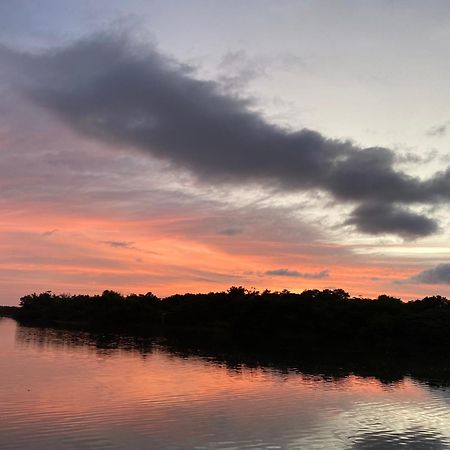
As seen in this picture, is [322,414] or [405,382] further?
[405,382]

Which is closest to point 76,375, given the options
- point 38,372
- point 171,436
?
point 38,372

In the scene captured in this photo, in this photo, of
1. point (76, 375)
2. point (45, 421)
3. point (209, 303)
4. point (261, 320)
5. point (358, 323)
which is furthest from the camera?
point (209, 303)

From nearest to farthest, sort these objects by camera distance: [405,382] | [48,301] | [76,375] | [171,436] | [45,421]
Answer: [171,436] → [45,421] → [76,375] → [405,382] → [48,301]

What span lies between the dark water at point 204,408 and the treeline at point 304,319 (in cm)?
3421

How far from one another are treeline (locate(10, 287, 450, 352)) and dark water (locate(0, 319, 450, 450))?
112ft

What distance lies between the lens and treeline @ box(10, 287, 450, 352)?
249ft

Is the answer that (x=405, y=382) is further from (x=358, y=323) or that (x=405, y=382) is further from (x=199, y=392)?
(x=358, y=323)

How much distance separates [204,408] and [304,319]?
204 ft

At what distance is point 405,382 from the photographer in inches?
1550

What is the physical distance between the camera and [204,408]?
85.0 ft

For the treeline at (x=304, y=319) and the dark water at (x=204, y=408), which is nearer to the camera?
the dark water at (x=204, y=408)

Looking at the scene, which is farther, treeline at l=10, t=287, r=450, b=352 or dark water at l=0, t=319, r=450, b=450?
treeline at l=10, t=287, r=450, b=352

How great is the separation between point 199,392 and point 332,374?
15.6 m

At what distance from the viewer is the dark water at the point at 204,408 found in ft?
64.8
